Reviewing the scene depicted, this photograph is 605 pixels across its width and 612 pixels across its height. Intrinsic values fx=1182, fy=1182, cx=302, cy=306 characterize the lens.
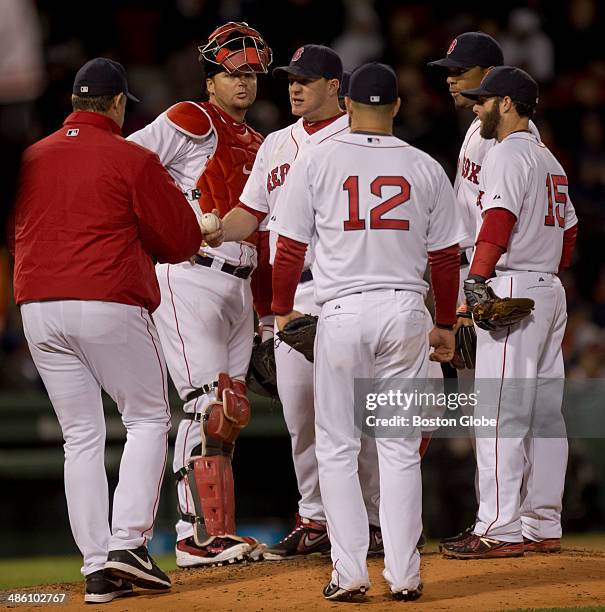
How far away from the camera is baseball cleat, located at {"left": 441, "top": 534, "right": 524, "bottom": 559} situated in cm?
518

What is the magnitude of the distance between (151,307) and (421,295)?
1.12 meters

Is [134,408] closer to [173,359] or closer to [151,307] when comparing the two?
[151,307]

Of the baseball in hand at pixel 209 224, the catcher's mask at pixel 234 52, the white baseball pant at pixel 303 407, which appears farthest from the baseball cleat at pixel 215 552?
the catcher's mask at pixel 234 52

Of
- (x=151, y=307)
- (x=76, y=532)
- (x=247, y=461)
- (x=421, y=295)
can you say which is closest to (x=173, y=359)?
(x=151, y=307)

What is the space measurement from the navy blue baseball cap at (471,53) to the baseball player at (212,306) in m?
0.92

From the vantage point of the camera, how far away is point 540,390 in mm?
5438

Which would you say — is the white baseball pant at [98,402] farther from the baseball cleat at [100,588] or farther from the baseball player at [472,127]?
the baseball player at [472,127]

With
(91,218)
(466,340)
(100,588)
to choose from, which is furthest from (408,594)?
(91,218)

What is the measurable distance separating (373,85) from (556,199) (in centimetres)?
137

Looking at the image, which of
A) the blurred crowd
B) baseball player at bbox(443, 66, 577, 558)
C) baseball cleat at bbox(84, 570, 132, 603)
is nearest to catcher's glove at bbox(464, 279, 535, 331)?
baseball player at bbox(443, 66, 577, 558)

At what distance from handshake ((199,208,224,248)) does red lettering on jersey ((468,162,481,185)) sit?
4.34 ft

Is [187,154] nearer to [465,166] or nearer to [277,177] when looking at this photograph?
[277,177]

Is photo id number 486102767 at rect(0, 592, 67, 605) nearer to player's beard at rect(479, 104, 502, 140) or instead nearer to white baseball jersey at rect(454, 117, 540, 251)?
white baseball jersey at rect(454, 117, 540, 251)

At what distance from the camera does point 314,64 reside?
5.40 metres
